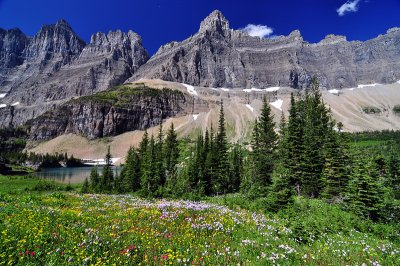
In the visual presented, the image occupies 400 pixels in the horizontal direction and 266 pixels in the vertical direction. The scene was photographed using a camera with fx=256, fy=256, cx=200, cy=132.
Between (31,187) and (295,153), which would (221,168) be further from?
(31,187)

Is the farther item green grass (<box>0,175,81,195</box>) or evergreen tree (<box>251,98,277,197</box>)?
evergreen tree (<box>251,98,277,197</box>)

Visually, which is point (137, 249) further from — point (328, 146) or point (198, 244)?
point (328, 146)

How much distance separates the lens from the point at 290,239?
32.6 feet

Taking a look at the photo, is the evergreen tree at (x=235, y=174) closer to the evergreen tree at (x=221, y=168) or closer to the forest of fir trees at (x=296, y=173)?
the forest of fir trees at (x=296, y=173)

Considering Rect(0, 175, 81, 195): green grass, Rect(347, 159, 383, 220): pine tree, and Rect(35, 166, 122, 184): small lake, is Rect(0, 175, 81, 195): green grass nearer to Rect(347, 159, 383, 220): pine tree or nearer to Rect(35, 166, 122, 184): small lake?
Rect(347, 159, 383, 220): pine tree

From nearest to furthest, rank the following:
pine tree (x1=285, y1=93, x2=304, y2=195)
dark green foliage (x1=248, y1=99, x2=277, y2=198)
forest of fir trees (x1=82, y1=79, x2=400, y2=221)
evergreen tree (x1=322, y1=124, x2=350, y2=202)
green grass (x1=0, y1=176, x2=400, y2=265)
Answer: green grass (x1=0, y1=176, x2=400, y2=265)
forest of fir trees (x1=82, y1=79, x2=400, y2=221)
evergreen tree (x1=322, y1=124, x2=350, y2=202)
pine tree (x1=285, y1=93, x2=304, y2=195)
dark green foliage (x1=248, y1=99, x2=277, y2=198)

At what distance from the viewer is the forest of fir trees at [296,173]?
54.1ft

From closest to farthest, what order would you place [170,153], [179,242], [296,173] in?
1. [179,242]
2. [296,173]
3. [170,153]

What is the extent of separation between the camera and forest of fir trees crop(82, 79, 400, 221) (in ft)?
54.1

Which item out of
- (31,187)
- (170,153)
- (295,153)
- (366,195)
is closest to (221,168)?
(295,153)

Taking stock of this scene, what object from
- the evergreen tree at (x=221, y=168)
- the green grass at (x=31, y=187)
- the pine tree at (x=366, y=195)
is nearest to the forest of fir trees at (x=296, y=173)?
the pine tree at (x=366, y=195)

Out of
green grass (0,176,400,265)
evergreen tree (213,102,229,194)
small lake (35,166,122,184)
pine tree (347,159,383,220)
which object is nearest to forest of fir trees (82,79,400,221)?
pine tree (347,159,383,220)

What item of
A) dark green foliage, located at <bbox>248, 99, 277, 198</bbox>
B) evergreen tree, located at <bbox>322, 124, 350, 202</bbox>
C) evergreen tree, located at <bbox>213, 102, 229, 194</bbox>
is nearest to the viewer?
evergreen tree, located at <bbox>322, 124, 350, 202</bbox>

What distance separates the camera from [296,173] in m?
31.4
